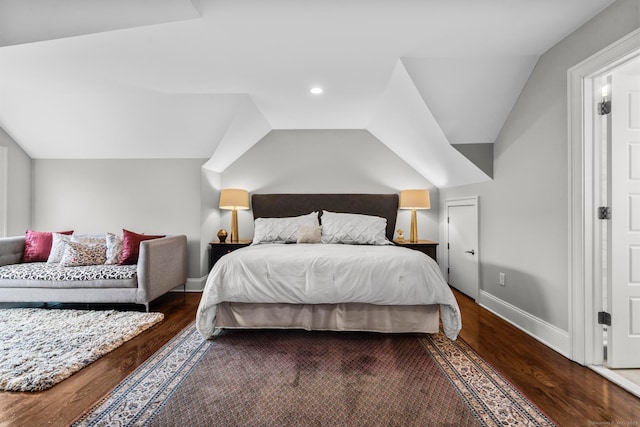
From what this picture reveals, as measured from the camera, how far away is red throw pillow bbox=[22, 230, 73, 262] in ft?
11.0

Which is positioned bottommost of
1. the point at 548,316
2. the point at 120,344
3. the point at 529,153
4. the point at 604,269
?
the point at 120,344

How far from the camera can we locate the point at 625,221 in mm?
1793

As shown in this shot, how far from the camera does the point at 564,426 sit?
1319 millimetres

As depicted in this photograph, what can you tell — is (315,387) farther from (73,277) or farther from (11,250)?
(11,250)

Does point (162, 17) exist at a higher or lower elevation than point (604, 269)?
higher

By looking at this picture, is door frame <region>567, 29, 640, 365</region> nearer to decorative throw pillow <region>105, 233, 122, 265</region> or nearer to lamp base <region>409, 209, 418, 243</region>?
lamp base <region>409, 209, 418, 243</region>

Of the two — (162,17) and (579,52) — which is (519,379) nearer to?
(579,52)

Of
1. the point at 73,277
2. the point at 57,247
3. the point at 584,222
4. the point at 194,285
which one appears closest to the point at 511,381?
the point at 584,222

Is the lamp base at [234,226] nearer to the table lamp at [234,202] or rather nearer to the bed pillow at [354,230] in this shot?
the table lamp at [234,202]

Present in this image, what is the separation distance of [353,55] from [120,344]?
9.43 feet

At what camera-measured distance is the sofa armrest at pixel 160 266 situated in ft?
9.32

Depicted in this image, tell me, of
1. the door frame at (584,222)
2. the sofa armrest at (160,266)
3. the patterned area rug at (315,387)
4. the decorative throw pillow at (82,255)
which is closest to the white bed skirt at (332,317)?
the patterned area rug at (315,387)

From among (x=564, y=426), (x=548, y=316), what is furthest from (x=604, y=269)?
(x=564, y=426)

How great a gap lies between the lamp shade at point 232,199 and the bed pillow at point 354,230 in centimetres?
115
